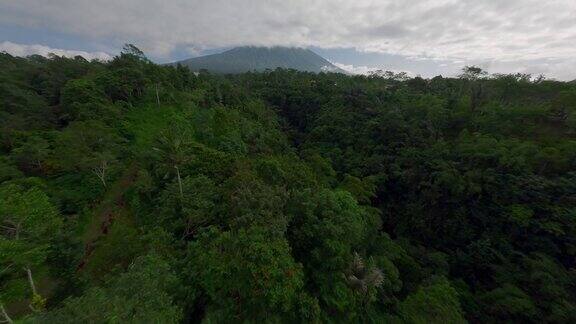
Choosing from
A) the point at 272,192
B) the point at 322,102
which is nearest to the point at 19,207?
the point at 272,192

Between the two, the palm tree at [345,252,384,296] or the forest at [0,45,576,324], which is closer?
the forest at [0,45,576,324]

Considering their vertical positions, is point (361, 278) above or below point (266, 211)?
below

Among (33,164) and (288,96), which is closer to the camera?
(33,164)

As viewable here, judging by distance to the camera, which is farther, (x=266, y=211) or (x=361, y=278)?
(x=361, y=278)

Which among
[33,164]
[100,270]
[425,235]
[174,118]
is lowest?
[425,235]

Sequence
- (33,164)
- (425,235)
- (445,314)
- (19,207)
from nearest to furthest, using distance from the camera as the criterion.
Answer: (19,207) → (445,314) → (33,164) → (425,235)

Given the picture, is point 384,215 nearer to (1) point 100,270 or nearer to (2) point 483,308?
(2) point 483,308

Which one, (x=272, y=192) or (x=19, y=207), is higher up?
(x=19, y=207)

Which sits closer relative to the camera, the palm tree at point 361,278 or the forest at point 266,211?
the forest at point 266,211
